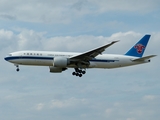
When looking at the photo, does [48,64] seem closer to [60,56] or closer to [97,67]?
[60,56]

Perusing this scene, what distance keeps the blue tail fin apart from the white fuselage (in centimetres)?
319

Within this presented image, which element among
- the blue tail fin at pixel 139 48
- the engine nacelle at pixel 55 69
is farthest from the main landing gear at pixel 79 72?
the blue tail fin at pixel 139 48

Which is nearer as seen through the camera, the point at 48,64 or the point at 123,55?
the point at 48,64

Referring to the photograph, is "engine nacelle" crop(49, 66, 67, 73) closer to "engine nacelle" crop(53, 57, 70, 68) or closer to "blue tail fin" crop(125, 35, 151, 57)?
"engine nacelle" crop(53, 57, 70, 68)

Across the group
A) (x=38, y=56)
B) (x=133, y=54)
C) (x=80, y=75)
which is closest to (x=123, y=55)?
(x=133, y=54)

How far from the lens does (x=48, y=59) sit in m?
77.4

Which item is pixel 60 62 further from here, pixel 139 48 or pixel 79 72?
pixel 139 48

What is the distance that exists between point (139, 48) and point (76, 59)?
41.1 ft

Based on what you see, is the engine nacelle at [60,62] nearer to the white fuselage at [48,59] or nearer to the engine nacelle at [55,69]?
the white fuselage at [48,59]

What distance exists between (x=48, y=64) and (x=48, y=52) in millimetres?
1820

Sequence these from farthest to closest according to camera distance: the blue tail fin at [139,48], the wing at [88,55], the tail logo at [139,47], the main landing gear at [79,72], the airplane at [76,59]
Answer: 1. the tail logo at [139,47]
2. the blue tail fin at [139,48]
3. the main landing gear at [79,72]
4. the airplane at [76,59]
5. the wing at [88,55]

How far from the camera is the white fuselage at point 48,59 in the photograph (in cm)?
7669

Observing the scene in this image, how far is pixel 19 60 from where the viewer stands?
76.6 m

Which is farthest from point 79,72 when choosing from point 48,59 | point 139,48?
point 139,48
